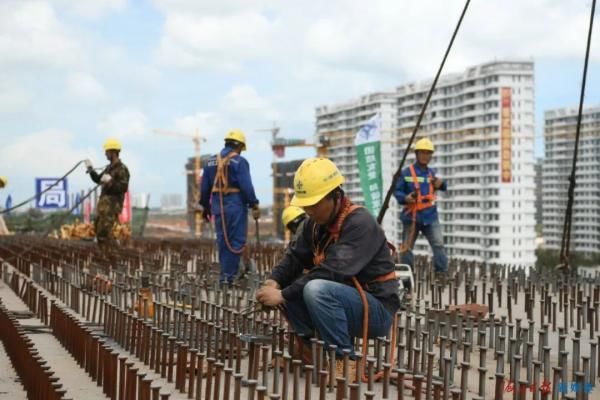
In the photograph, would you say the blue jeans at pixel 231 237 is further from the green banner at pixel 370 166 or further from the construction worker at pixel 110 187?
the green banner at pixel 370 166

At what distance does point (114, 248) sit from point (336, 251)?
8136mm

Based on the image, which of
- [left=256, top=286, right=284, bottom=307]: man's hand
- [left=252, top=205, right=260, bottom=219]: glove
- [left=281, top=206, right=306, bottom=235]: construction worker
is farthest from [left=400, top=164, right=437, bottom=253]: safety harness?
[left=256, top=286, right=284, bottom=307]: man's hand

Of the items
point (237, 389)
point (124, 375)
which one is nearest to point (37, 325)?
point (124, 375)

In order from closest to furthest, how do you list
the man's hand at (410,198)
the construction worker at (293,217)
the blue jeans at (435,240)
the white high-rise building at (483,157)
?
the construction worker at (293,217) → the man's hand at (410,198) → the blue jeans at (435,240) → the white high-rise building at (483,157)

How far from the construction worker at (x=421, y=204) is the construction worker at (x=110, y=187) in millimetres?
3630

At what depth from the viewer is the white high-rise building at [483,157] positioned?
105438 mm

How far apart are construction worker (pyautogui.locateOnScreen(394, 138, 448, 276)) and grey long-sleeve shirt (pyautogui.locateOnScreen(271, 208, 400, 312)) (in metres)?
5.92

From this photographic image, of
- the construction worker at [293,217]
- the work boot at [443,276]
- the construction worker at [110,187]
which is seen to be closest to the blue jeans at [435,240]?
the work boot at [443,276]

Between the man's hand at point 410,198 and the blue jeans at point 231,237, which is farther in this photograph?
the man's hand at point 410,198

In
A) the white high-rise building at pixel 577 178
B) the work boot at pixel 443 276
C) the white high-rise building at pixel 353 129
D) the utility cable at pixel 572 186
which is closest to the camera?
the utility cable at pixel 572 186

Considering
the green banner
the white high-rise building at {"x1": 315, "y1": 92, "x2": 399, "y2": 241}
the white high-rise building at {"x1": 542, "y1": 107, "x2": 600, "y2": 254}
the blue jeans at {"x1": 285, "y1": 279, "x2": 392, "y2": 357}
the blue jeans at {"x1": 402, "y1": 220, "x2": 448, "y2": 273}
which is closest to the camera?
the blue jeans at {"x1": 285, "y1": 279, "x2": 392, "y2": 357}

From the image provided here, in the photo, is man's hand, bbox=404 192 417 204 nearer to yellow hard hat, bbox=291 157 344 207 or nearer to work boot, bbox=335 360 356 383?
yellow hard hat, bbox=291 157 344 207

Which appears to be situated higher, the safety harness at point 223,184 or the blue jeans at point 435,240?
the safety harness at point 223,184

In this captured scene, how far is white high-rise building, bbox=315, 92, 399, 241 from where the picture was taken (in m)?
125
